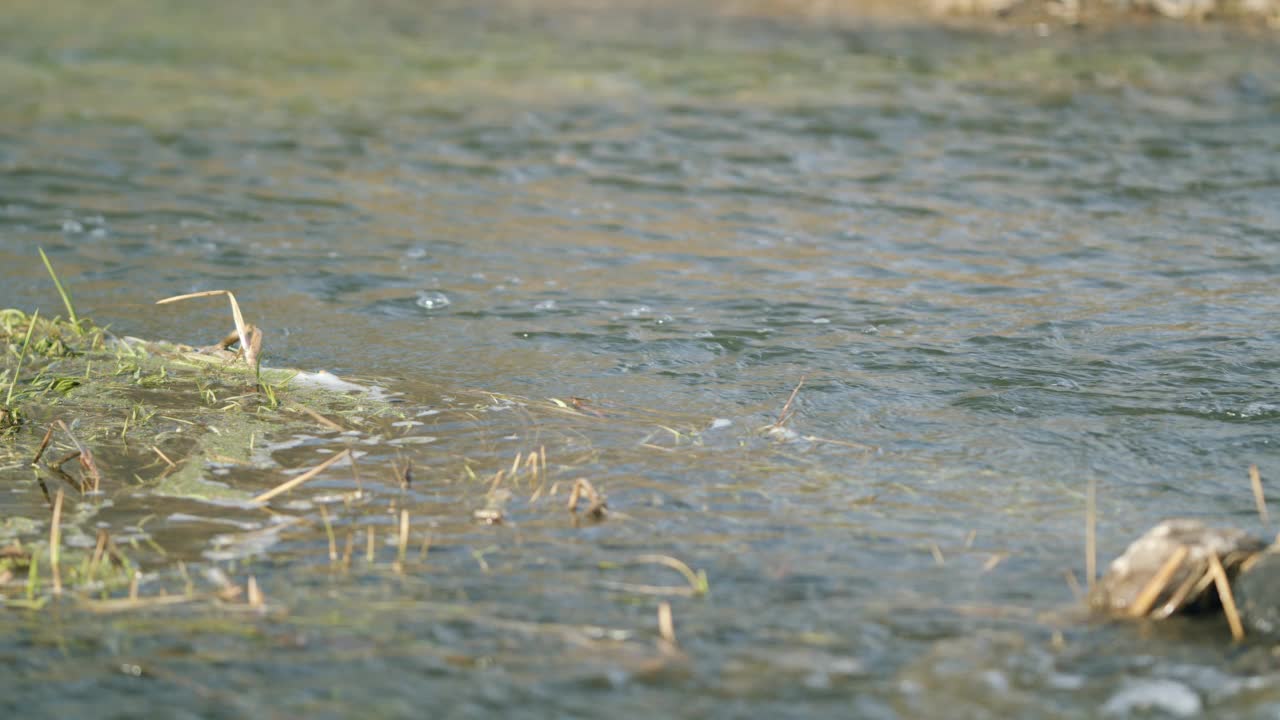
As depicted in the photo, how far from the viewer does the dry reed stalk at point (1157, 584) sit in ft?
12.3

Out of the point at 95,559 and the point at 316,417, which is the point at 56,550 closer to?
the point at 95,559

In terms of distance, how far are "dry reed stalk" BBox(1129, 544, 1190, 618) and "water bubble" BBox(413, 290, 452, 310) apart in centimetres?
450

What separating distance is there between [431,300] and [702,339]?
64.4 inches

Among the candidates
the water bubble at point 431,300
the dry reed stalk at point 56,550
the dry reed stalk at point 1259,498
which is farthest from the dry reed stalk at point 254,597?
the water bubble at point 431,300

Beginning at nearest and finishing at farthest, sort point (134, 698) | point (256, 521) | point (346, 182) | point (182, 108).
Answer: point (134, 698), point (256, 521), point (346, 182), point (182, 108)

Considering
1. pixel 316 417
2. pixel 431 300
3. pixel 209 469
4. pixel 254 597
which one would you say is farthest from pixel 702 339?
pixel 254 597

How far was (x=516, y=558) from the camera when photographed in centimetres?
428

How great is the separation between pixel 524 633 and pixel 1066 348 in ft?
11.9

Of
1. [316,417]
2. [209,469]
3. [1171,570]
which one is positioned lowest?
[209,469]

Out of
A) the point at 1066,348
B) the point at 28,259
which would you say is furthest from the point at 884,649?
the point at 28,259

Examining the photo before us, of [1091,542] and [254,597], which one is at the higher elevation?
[1091,542]

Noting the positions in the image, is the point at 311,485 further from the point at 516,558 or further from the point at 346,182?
the point at 346,182

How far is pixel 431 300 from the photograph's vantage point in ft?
25.0

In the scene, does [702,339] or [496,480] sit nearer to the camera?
[496,480]
